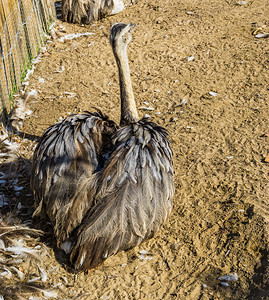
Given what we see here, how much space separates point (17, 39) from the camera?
6668 millimetres

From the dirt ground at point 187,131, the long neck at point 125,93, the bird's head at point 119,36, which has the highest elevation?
the bird's head at point 119,36

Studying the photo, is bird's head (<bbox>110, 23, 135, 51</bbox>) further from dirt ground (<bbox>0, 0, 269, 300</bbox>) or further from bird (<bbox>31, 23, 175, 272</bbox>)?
dirt ground (<bbox>0, 0, 269, 300</bbox>)

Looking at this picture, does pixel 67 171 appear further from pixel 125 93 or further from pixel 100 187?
pixel 125 93

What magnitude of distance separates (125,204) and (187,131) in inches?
78.6

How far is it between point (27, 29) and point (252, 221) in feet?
15.5

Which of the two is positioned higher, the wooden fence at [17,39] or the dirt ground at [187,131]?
the wooden fence at [17,39]

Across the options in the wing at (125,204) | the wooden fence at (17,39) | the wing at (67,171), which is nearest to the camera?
the wing at (125,204)

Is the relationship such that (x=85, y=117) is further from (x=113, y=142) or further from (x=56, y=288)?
(x=56, y=288)

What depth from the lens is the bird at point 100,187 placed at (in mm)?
3932

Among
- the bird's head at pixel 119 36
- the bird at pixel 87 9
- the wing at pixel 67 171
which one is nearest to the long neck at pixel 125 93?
the bird's head at pixel 119 36

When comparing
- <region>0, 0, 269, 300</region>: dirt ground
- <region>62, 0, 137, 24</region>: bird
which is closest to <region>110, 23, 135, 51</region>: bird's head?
<region>0, 0, 269, 300</region>: dirt ground

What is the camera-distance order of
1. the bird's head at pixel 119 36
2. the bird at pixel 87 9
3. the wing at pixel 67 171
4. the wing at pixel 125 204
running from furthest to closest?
the bird at pixel 87 9 < the bird's head at pixel 119 36 < the wing at pixel 67 171 < the wing at pixel 125 204

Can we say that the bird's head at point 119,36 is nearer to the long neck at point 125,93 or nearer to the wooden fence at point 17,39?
the long neck at point 125,93

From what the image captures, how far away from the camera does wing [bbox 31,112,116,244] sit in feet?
13.2
